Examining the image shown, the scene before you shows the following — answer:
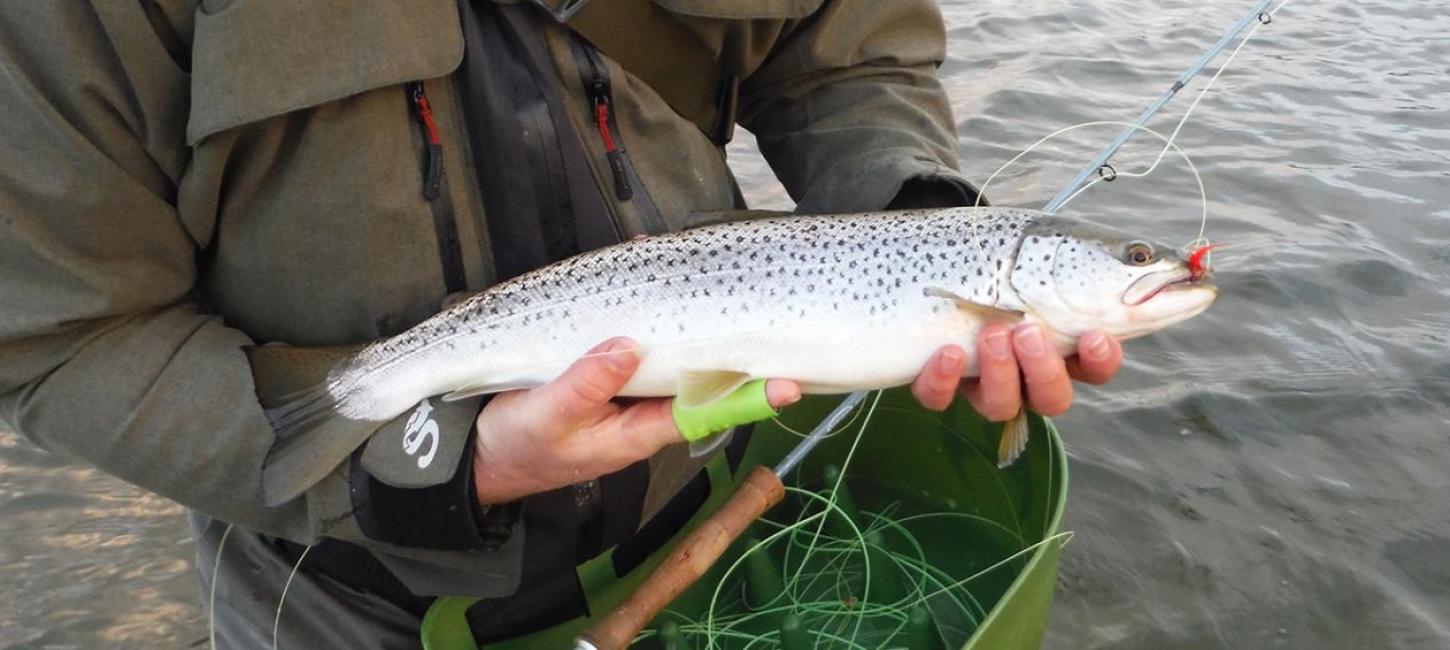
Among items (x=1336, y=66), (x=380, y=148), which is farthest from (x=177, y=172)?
(x=1336, y=66)

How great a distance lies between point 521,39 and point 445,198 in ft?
1.05

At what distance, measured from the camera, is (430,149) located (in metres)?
1.87

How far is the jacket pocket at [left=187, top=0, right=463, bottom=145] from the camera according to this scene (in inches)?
65.0

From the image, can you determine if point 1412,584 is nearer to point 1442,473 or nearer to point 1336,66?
point 1442,473

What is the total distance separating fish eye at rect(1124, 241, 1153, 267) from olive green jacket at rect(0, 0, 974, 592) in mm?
892

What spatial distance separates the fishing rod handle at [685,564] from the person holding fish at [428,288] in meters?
0.12

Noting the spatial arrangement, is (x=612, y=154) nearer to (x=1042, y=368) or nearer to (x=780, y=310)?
(x=780, y=310)

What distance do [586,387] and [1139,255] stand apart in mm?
1052

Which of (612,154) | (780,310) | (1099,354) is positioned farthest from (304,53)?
(1099,354)

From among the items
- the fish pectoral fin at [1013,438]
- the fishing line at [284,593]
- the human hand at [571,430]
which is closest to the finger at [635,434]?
the human hand at [571,430]

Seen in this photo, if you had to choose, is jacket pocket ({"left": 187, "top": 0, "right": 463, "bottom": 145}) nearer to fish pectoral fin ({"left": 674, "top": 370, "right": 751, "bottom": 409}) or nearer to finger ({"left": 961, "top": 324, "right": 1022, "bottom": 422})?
fish pectoral fin ({"left": 674, "top": 370, "right": 751, "bottom": 409})

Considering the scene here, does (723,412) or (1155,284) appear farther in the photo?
(1155,284)

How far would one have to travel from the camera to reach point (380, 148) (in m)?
1.82

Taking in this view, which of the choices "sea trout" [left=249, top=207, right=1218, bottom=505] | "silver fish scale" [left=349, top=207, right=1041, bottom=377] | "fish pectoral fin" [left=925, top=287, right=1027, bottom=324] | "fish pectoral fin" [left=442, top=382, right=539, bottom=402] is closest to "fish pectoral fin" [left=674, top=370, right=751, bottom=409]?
"sea trout" [left=249, top=207, right=1218, bottom=505]
